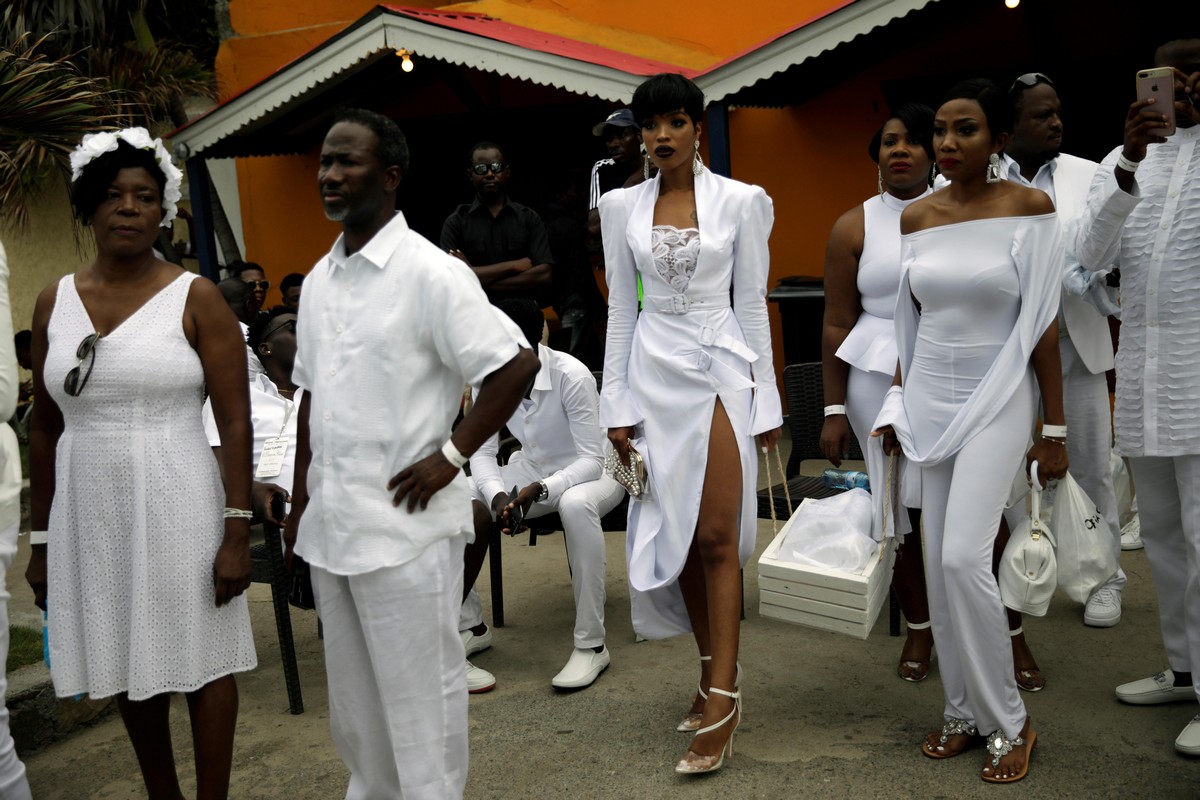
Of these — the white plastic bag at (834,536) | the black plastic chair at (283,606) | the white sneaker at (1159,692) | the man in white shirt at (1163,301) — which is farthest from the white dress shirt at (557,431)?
the white sneaker at (1159,692)

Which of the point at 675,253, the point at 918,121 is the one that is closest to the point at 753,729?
the point at 675,253

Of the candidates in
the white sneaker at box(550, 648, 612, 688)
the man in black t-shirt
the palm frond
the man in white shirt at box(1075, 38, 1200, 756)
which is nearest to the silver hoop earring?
the man in white shirt at box(1075, 38, 1200, 756)

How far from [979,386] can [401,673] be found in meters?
2.00

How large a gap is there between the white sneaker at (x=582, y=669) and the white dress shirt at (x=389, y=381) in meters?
1.86

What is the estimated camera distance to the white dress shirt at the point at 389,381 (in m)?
2.97

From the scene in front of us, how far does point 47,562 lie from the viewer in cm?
343

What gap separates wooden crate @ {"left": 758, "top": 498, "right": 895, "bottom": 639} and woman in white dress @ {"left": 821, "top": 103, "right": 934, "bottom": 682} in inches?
24.5

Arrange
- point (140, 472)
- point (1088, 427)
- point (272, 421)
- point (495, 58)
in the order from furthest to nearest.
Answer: point (495, 58)
point (272, 421)
point (1088, 427)
point (140, 472)

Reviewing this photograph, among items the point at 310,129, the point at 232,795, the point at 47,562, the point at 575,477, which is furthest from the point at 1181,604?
the point at 310,129

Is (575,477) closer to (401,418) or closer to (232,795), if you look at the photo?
(232,795)

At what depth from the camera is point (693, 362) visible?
165 inches

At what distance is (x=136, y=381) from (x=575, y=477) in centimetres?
222

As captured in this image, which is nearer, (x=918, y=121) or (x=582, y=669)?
(x=918, y=121)

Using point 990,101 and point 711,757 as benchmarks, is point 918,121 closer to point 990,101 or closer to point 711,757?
point 990,101
